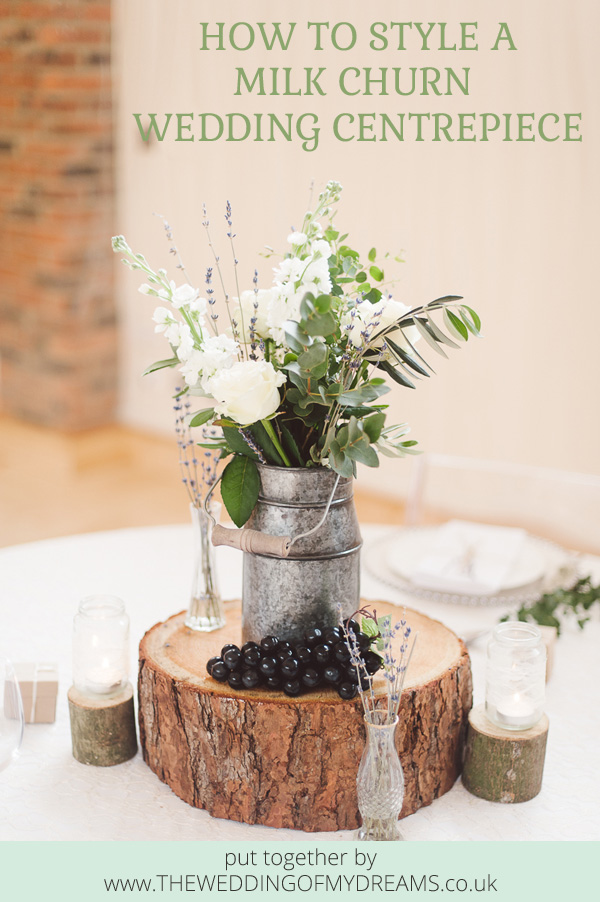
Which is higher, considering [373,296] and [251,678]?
[373,296]

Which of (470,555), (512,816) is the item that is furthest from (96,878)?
(470,555)

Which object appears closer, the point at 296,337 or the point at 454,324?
the point at 296,337

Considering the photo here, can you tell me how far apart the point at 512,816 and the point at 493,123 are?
3.01 metres

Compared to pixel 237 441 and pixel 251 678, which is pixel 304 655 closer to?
pixel 251 678

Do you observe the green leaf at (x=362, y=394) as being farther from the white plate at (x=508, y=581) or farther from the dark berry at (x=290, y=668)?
the white plate at (x=508, y=581)

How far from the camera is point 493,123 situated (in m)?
3.61

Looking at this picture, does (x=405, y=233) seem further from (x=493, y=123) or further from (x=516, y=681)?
(x=516, y=681)

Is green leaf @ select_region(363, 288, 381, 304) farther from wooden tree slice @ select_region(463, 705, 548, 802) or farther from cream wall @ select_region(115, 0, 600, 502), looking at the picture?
cream wall @ select_region(115, 0, 600, 502)

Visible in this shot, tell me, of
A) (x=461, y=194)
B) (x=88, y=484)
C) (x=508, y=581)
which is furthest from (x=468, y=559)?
(x=88, y=484)

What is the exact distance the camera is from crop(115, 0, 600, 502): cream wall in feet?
11.5

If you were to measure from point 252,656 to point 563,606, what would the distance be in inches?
27.1

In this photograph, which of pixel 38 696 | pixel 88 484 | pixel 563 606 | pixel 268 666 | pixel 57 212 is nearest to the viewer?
pixel 268 666

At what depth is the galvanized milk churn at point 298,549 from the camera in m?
1.11

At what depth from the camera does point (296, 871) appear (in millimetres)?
992
